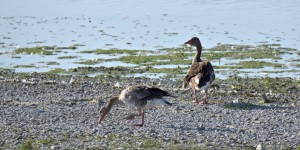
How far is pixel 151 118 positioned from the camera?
18062 millimetres

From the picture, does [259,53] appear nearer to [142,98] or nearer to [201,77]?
[201,77]

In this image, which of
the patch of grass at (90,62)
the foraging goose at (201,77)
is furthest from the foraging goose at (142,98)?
the patch of grass at (90,62)

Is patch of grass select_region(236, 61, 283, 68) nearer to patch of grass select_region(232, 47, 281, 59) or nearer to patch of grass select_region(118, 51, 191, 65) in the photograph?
patch of grass select_region(232, 47, 281, 59)

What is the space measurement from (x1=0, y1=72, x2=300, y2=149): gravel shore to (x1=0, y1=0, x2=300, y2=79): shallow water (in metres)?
8.14

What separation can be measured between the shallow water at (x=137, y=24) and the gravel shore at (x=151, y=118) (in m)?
8.14

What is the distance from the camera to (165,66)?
3144 centimetres

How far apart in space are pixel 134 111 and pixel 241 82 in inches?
331

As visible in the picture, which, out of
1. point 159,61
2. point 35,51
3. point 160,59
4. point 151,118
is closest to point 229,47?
point 160,59

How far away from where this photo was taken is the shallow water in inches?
1600

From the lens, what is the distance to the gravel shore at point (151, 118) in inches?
580

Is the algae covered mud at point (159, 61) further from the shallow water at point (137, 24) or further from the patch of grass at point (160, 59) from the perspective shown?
the shallow water at point (137, 24)

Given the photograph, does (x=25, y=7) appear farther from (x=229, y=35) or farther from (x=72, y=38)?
(x=229, y=35)

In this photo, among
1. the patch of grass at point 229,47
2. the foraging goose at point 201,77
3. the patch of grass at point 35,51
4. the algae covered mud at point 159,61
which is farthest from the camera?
the patch of grass at point 229,47

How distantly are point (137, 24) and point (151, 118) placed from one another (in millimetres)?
34568
